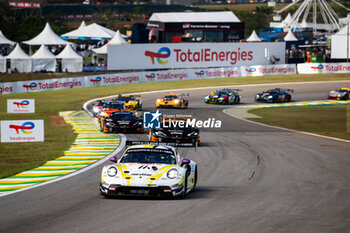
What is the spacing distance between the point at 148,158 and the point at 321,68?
192 ft

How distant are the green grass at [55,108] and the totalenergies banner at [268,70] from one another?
140 cm

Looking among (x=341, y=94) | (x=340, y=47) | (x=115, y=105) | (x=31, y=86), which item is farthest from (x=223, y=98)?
(x=340, y=47)

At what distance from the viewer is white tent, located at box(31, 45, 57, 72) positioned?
61.7 m

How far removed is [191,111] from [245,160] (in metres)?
21.2

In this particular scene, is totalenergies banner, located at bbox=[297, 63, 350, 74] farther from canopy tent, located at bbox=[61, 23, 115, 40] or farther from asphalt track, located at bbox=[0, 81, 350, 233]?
asphalt track, located at bbox=[0, 81, 350, 233]

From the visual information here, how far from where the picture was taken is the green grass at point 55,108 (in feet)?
71.8

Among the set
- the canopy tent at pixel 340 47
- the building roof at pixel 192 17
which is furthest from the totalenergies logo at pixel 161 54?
the canopy tent at pixel 340 47

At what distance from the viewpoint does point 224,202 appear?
1339 cm

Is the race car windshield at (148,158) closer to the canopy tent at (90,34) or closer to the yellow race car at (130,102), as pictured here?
the yellow race car at (130,102)

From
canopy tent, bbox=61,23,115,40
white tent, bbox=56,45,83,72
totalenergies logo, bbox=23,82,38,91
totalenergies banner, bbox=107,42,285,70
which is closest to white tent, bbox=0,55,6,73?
white tent, bbox=56,45,83,72

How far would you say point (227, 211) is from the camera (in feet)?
40.3

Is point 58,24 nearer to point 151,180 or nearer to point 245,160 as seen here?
point 245,160

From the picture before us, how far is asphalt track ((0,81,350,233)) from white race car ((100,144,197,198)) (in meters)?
0.25

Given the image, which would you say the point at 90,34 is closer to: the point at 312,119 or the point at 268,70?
the point at 268,70
